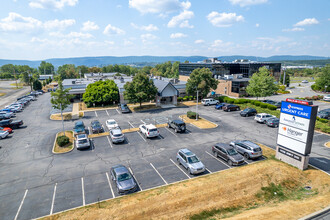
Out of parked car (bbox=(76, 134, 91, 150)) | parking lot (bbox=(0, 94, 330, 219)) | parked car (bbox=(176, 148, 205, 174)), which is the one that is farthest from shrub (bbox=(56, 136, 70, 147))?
parked car (bbox=(176, 148, 205, 174))

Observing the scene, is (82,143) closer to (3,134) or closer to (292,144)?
(3,134)

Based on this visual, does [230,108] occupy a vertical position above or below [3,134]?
below

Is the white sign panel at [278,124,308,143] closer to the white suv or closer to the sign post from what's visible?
the sign post

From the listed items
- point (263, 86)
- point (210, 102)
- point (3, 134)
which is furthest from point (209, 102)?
point (3, 134)

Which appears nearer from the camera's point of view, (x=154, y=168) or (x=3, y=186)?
(x=3, y=186)

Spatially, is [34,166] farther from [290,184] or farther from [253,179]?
[290,184]

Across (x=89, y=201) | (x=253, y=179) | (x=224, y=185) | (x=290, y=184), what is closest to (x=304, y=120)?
(x=290, y=184)

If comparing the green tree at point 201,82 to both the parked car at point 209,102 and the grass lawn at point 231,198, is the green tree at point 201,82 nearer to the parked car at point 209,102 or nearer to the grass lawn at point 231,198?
the parked car at point 209,102
